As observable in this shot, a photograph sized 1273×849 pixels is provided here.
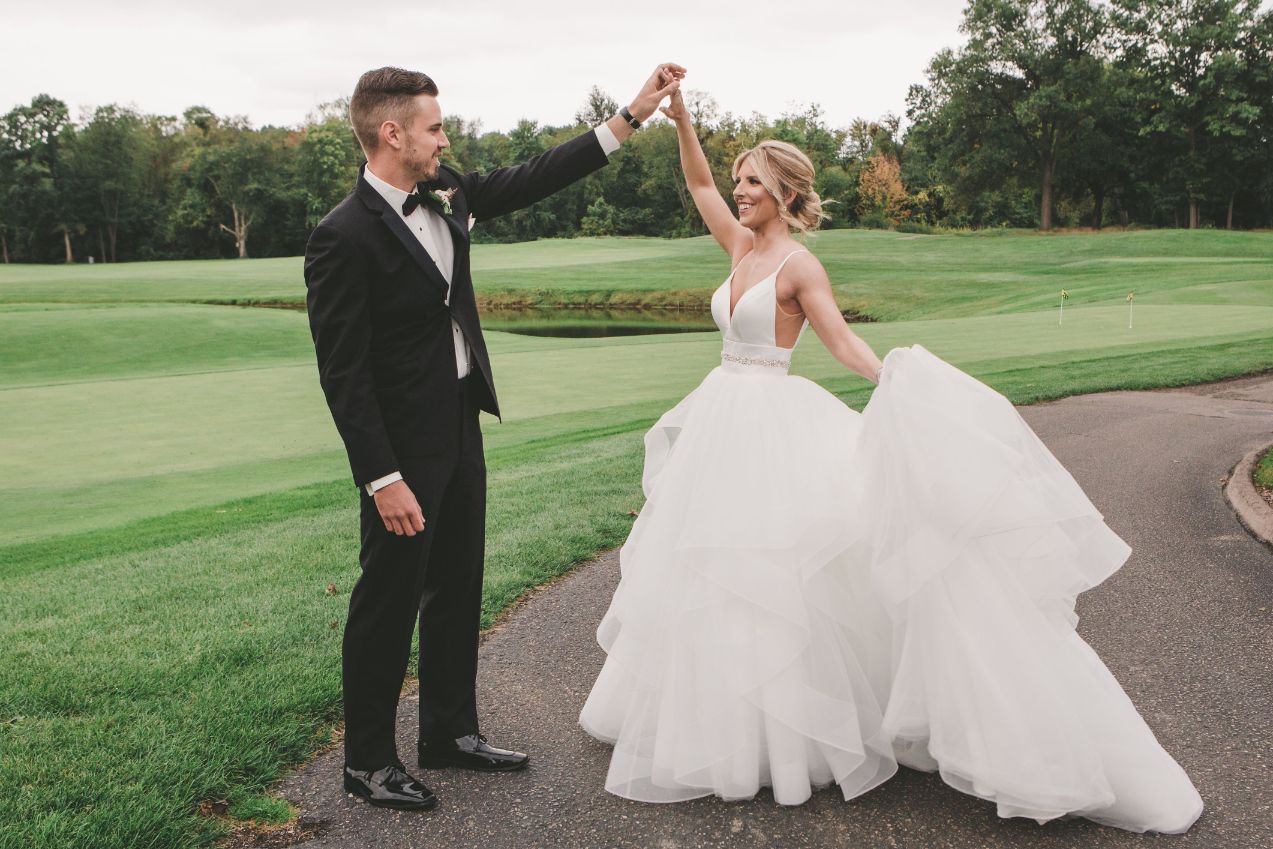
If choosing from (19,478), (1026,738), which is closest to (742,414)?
(1026,738)

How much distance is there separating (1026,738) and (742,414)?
1.58 meters

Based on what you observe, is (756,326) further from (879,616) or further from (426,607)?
(426,607)

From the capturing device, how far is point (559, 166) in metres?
4.12

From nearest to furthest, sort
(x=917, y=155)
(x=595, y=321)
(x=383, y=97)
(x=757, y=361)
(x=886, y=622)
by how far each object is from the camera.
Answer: (x=383, y=97) → (x=886, y=622) → (x=757, y=361) → (x=595, y=321) → (x=917, y=155)

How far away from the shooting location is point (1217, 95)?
5675 cm

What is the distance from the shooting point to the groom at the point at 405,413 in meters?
3.43

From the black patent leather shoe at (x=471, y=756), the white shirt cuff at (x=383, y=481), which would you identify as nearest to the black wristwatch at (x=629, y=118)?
the white shirt cuff at (x=383, y=481)

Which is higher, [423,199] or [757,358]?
[423,199]

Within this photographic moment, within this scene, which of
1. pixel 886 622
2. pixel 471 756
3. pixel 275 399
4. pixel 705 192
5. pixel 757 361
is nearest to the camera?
pixel 886 622

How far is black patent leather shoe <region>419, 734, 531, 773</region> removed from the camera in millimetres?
3828

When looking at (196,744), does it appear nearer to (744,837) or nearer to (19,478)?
(744,837)

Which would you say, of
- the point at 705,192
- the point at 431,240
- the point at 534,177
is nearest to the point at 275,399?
the point at 705,192

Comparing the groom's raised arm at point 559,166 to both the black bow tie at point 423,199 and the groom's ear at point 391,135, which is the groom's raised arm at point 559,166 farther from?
the groom's ear at point 391,135

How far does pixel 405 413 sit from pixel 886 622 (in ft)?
6.66
